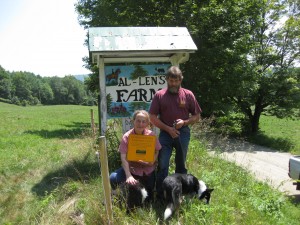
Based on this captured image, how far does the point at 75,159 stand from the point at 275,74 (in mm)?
13554

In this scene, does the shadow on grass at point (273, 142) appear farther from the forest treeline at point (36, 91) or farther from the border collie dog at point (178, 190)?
the forest treeline at point (36, 91)

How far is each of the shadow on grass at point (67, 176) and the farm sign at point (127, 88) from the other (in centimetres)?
119

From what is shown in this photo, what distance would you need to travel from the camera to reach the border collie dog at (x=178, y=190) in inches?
158

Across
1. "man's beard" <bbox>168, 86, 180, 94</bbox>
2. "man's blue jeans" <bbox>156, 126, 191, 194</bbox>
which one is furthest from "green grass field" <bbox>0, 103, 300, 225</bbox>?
"man's beard" <bbox>168, 86, 180, 94</bbox>

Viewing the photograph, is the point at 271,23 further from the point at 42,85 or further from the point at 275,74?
the point at 42,85

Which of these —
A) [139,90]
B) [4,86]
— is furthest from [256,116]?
[4,86]

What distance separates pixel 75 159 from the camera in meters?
7.40

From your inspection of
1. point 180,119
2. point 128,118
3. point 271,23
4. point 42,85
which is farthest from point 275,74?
point 42,85

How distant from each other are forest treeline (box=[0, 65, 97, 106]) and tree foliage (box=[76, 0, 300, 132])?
7708cm

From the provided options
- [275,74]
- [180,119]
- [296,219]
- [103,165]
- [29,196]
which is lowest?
[296,219]

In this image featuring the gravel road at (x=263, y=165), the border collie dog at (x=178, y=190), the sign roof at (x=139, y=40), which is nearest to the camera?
the border collie dog at (x=178, y=190)

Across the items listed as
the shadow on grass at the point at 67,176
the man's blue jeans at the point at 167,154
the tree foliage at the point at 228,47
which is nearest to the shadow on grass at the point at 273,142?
the tree foliage at the point at 228,47

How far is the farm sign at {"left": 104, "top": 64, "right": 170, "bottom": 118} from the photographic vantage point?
639 centimetres

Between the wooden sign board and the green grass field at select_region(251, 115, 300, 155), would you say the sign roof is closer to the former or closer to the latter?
the wooden sign board
